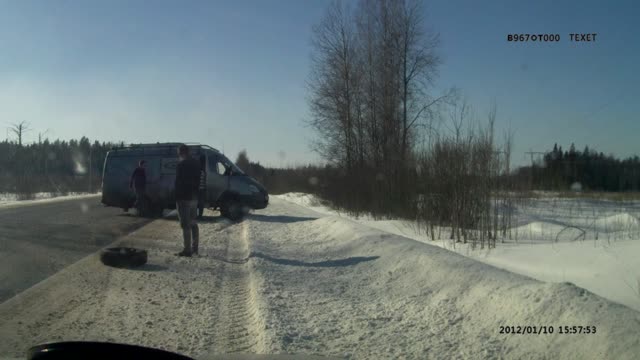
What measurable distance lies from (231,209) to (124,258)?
10.5 meters

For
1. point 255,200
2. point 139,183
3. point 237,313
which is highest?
point 139,183

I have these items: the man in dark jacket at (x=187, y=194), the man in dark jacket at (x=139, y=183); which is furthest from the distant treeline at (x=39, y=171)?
the man in dark jacket at (x=187, y=194)

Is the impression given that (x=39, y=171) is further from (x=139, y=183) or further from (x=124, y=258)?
(x=124, y=258)

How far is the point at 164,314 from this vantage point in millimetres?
5902

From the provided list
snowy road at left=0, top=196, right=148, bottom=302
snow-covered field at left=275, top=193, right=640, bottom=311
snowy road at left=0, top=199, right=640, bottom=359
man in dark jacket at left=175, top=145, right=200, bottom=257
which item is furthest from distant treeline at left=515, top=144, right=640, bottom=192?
snowy road at left=0, top=196, right=148, bottom=302

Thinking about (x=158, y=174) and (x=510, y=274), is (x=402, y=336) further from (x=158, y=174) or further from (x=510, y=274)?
(x=158, y=174)

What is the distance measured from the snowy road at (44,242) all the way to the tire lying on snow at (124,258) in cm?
77

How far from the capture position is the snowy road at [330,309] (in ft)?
14.9

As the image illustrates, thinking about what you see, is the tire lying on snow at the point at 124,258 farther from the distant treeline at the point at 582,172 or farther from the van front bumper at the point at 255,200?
the van front bumper at the point at 255,200

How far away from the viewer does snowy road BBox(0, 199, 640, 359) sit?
4527mm

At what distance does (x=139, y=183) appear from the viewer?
18094 mm

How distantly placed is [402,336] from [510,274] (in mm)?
1802

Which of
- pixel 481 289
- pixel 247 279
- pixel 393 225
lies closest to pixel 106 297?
pixel 247 279

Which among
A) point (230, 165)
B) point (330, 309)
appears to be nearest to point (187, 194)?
point (330, 309)
